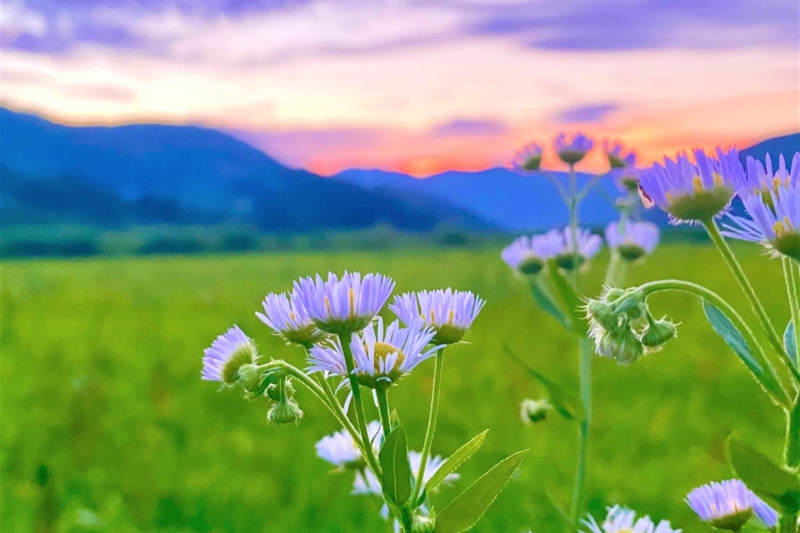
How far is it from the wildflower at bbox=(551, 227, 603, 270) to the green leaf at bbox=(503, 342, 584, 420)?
0.38 metres

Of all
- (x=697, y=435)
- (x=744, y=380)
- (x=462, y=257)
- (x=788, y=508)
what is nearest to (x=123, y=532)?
(x=788, y=508)

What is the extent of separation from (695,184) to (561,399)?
0.46 metres

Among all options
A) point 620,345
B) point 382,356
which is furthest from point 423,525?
point 620,345

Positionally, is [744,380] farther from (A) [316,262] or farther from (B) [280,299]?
(A) [316,262]

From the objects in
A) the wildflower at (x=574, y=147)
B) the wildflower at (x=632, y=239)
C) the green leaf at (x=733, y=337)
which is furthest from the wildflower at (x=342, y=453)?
the wildflower at (x=574, y=147)

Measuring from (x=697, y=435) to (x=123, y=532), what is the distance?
1.64m

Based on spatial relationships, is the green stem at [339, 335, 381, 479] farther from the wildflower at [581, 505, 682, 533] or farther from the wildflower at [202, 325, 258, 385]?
the wildflower at [581, 505, 682, 533]

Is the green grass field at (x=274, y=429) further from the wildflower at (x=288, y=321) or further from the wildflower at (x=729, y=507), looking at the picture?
the wildflower at (x=729, y=507)

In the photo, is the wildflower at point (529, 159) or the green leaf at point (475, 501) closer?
the green leaf at point (475, 501)

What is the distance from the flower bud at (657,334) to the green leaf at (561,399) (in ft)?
0.74

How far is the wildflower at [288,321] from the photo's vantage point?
0.72 metres

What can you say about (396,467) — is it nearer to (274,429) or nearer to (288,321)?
(288,321)

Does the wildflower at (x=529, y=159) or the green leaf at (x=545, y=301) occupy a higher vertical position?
the wildflower at (x=529, y=159)

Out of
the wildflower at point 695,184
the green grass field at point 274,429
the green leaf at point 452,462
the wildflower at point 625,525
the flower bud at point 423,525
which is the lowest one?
the green grass field at point 274,429
